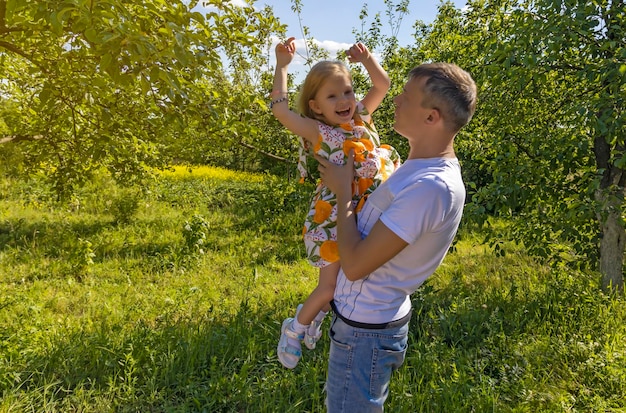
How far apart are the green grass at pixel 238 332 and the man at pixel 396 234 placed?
5.00 feet

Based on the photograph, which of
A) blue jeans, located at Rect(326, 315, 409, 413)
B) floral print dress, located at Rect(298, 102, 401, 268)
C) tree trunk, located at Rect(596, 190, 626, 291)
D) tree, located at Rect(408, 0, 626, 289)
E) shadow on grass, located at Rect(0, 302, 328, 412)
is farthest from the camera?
tree trunk, located at Rect(596, 190, 626, 291)

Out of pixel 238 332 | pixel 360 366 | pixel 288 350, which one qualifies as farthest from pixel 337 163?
pixel 238 332

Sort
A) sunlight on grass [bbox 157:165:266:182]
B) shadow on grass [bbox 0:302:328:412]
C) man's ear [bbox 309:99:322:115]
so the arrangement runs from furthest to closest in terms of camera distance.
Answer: sunlight on grass [bbox 157:165:266:182] < shadow on grass [bbox 0:302:328:412] < man's ear [bbox 309:99:322:115]

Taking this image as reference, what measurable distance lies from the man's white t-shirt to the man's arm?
0.04 m

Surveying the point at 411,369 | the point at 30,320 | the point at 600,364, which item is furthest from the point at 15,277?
the point at 600,364

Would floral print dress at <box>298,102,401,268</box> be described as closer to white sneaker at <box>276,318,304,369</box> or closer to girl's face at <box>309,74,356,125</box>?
girl's face at <box>309,74,356,125</box>

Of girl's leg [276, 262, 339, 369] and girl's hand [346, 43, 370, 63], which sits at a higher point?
girl's hand [346, 43, 370, 63]

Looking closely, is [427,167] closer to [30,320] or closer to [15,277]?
[30,320]

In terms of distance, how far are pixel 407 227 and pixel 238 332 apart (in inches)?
107

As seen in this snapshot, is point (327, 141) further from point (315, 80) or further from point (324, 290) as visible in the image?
point (324, 290)

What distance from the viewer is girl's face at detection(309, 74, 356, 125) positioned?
75.4 inches

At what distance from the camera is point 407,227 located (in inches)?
55.5

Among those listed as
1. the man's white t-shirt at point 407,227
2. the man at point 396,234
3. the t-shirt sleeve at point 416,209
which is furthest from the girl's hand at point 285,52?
the t-shirt sleeve at point 416,209

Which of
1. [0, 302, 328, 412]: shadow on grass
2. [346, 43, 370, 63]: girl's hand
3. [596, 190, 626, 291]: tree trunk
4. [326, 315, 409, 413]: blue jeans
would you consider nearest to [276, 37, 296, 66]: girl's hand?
[346, 43, 370, 63]: girl's hand
